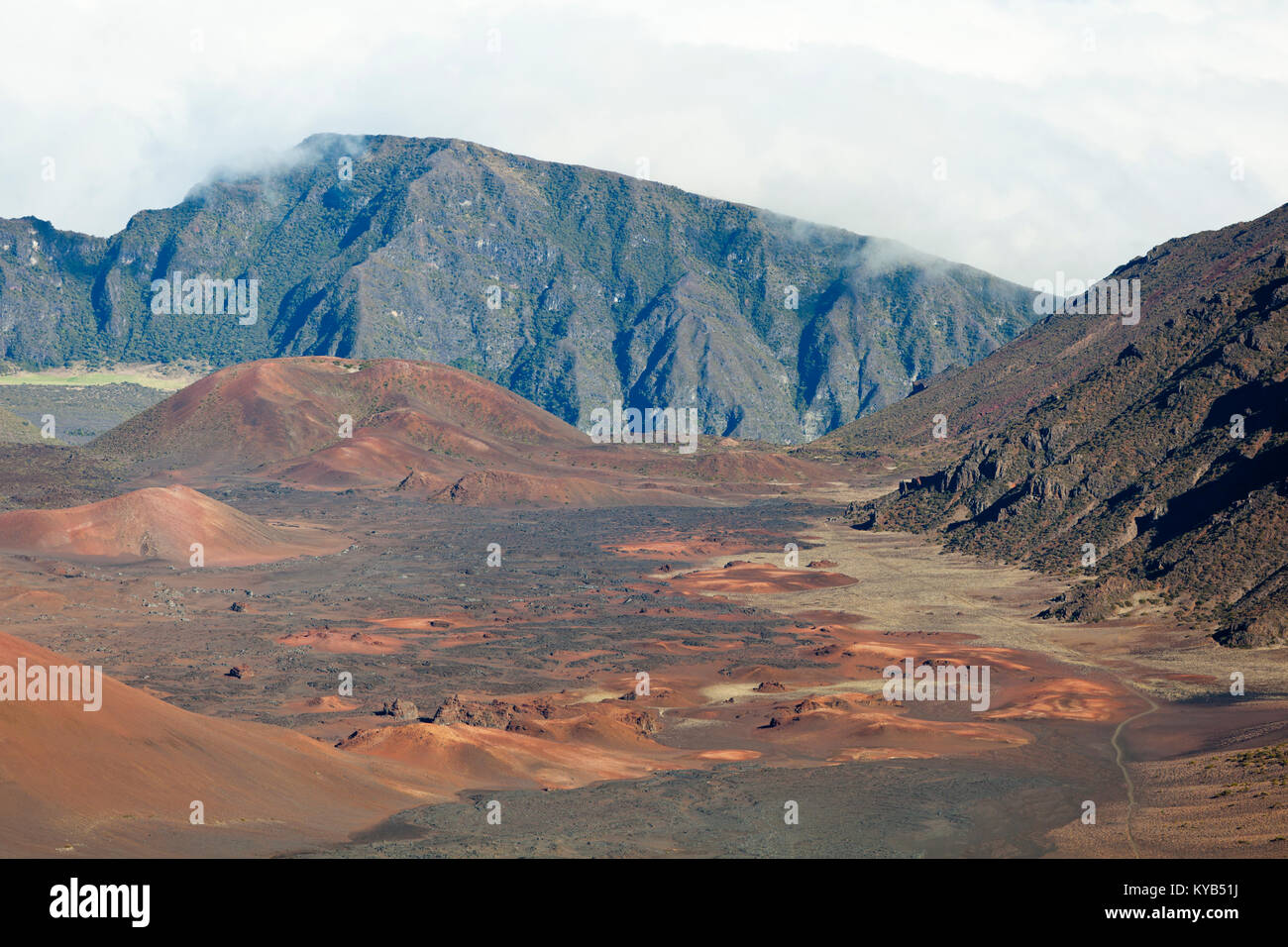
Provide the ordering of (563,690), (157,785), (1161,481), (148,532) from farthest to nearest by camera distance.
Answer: (148,532), (1161,481), (563,690), (157,785)

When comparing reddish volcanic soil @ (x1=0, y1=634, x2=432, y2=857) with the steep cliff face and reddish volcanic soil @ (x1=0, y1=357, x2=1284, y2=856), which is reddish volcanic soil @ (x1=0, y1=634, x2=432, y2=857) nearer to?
reddish volcanic soil @ (x1=0, y1=357, x2=1284, y2=856)

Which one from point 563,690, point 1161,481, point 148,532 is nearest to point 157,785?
point 563,690

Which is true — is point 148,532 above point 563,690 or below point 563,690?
above

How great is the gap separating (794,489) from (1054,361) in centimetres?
4615

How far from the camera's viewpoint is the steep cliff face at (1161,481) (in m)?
77.9

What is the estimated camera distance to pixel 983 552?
361 feet

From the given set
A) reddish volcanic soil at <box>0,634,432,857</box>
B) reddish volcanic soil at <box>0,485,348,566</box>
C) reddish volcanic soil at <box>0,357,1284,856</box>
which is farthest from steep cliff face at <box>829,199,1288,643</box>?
reddish volcanic soil at <box>0,485,348,566</box>

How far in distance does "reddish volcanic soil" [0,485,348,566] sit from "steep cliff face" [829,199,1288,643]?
197ft

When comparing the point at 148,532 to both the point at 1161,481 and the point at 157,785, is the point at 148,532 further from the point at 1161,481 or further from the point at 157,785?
the point at 1161,481

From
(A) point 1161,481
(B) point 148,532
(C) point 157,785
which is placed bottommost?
(C) point 157,785

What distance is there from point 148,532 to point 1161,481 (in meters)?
76.2

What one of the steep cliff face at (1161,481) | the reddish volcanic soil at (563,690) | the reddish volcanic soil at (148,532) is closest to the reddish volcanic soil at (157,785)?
the reddish volcanic soil at (563,690)

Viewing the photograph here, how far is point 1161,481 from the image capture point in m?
95.3

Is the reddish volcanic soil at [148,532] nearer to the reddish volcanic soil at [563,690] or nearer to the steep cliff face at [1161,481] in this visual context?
the reddish volcanic soil at [563,690]
